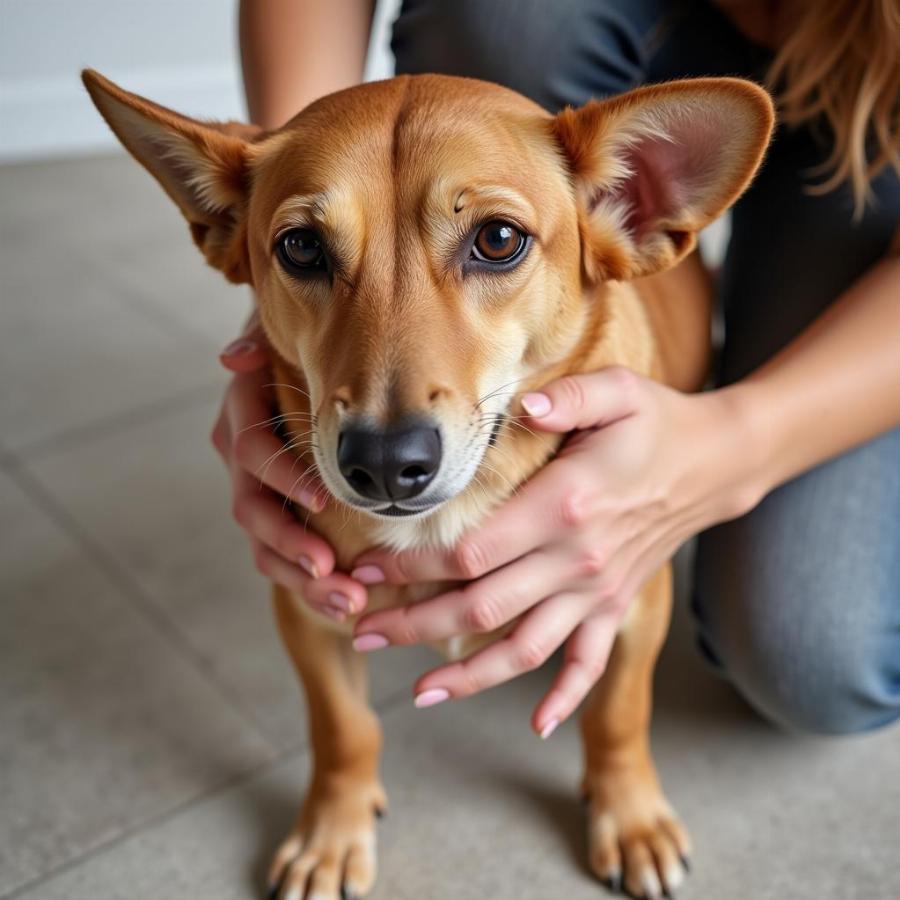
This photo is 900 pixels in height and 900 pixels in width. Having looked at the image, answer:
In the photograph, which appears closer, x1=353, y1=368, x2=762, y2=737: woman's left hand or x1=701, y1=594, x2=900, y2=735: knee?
x1=353, y1=368, x2=762, y2=737: woman's left hand

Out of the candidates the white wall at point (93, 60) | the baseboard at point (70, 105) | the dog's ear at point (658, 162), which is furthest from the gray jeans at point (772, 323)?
the baseboard at point (70, 105)

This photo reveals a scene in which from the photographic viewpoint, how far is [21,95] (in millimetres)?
3744

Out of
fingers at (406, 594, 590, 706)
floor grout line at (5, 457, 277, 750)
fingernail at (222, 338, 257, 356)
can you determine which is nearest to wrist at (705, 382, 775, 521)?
fingers at (406, 594, 590, 706)

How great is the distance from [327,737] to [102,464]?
1046 mm

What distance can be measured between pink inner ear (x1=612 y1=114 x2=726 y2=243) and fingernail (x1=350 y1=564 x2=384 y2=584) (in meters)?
0.46

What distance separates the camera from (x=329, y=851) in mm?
1302

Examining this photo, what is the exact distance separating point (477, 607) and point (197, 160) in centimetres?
57

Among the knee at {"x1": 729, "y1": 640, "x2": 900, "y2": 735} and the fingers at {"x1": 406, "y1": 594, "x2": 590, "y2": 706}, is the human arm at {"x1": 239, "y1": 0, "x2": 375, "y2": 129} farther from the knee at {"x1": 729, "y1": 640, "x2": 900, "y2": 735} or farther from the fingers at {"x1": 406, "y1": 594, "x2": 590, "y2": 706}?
the knee at {"x1": 729, "y1": 640, "x2": 900, "y2": 735}

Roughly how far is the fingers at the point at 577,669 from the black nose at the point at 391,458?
0.36 metres

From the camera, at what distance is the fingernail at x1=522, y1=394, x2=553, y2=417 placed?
1.03 m

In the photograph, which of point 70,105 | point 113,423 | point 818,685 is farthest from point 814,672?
point 70,105

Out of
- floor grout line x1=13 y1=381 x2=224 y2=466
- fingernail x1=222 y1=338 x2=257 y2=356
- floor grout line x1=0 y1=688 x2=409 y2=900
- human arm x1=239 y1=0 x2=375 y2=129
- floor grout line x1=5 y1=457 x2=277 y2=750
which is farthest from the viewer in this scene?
floor grout line x1=13 y1=381 x2=224 y2=466

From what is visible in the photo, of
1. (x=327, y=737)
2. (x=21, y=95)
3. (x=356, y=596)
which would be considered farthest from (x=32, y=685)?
(x=21, y=95)

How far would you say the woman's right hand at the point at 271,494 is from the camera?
3.62 feet
